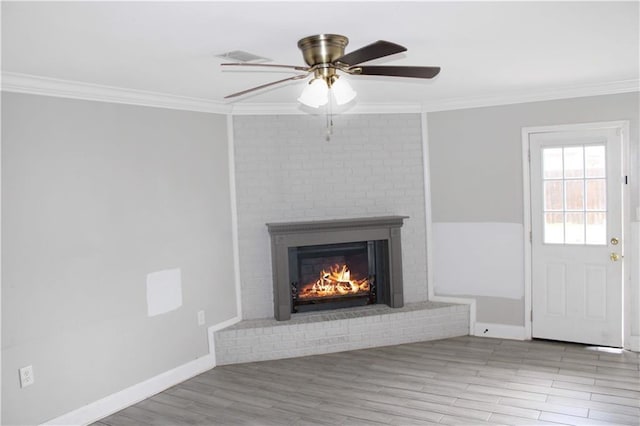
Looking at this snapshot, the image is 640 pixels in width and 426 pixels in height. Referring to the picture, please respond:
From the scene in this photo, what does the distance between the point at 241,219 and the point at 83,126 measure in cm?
171

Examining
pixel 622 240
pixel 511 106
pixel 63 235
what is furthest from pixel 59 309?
pixel 622 240

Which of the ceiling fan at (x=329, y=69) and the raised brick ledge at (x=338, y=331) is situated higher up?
the ceiling fan at (x=329, y=69)

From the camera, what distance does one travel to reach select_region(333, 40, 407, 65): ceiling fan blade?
6.84ft

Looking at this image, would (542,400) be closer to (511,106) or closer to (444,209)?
(444,209)

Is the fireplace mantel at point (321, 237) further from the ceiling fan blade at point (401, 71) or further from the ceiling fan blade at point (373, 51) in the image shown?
the ceiling fan blade at point (373, 51)

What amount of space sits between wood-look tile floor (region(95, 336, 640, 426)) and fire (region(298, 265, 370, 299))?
0.62m

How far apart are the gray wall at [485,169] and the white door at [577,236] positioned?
0.16 meters

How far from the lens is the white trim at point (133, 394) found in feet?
11.4

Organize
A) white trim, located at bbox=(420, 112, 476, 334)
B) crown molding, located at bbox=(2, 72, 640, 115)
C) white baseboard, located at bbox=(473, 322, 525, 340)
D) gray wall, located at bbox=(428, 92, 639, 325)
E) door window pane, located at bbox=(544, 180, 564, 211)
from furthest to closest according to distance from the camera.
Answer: white trim, located at bbox=(420, 112, 476, 334) → white baseboard, located at bbox=(473, 322, 525, 340) → gray wall, located at bbox=(428, 92, 639, 325) → door window pane, located at bbox=(544, 180, 564, 211) → crown molding, located at bbox=(2, 72, 640, 115)

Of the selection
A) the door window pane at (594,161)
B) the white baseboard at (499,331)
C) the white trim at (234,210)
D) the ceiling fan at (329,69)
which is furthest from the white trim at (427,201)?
the ceiling fan at (329,69)

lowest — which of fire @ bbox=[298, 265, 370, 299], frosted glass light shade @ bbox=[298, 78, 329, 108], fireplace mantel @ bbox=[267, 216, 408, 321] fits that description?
fire @ bbox=[298, 265, 370, 299]

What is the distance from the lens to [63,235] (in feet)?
11.2

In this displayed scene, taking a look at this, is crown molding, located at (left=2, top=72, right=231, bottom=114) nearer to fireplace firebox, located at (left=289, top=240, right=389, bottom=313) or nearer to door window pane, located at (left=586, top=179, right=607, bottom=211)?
fireplace firebox, located at (left=289, top=240, right=389, bottom=313)

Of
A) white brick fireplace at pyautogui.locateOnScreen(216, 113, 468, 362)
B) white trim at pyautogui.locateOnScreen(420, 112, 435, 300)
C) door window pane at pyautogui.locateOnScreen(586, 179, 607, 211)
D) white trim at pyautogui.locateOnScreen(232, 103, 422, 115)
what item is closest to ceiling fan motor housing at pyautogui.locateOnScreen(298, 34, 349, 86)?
white trim at pyautogui.locateOnScreen(232, 103, 422, 115)
